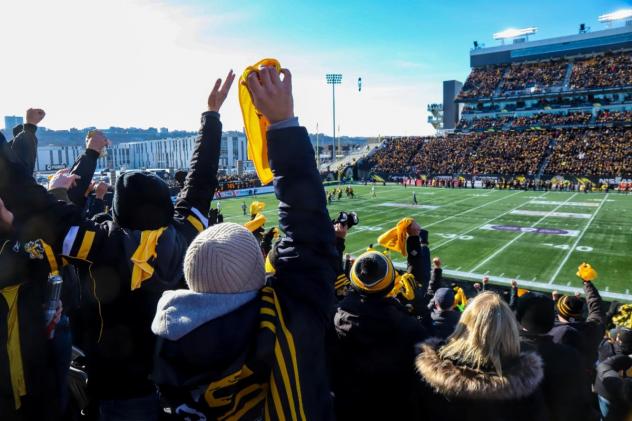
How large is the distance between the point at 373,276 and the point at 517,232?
21730 millimetres

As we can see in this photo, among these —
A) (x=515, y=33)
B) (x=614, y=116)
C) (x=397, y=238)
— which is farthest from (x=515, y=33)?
(x=397, y=238)

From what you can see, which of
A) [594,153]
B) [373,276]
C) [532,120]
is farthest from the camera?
[532,120]

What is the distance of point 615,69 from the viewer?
200 feet

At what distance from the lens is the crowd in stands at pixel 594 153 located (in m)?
43.4

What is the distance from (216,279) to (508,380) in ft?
4.86

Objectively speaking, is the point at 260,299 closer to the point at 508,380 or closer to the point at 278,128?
the point at 278,128

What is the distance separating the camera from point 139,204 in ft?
7.26

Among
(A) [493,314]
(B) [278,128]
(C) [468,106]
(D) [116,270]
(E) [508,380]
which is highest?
(C) [468,106]

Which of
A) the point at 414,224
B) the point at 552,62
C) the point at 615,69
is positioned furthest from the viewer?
the point at 552,62

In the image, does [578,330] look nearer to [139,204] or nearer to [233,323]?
[233,323]

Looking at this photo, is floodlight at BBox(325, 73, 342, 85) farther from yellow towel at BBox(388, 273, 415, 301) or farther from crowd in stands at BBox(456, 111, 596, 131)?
yellow towel at BBox(388, 273, 415, 301)

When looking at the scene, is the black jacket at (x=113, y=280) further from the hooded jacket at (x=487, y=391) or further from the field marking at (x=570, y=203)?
the field marking at (x=570, y=203)

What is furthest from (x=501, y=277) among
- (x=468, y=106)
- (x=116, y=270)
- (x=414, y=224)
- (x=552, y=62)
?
(x=552, y=62)

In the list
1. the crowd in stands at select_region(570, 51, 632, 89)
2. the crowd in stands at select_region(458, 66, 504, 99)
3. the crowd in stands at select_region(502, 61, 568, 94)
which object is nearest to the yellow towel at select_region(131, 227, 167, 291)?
the crowd in stands at select_region(570, 51, 632, 89)
